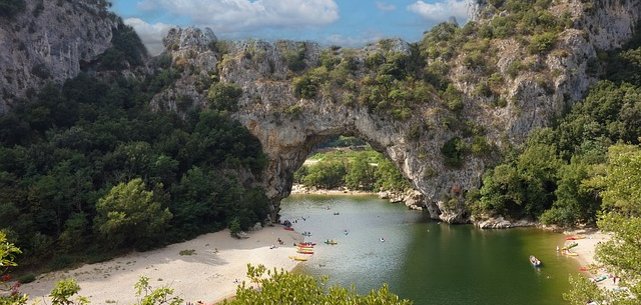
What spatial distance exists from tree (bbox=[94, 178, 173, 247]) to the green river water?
14.8m

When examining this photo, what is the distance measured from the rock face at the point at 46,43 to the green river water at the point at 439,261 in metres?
39.6

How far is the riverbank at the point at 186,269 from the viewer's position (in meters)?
36.2

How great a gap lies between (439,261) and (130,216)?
93.6 ft

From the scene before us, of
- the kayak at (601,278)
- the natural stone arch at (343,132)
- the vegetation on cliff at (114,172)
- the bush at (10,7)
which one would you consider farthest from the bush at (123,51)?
the kayak at (601,278)

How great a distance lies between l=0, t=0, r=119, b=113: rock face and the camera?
60.7m

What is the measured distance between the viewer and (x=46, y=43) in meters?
66.6

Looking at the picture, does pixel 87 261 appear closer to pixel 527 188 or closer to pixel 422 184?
pixel 422 184

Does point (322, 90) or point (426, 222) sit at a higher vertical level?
point (322, 90)

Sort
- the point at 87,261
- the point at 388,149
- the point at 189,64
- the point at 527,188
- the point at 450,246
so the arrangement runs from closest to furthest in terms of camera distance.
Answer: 1. the point at 87,261
2. the point at 450,246
3. the point at 527,188
4. the point at 388,149
5. the point at 189,64

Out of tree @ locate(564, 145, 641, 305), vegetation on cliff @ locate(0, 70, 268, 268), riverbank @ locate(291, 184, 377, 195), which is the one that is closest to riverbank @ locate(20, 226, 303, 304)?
vegetation on cliff @ locate(0, 70, 268, 268)

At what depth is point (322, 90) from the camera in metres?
68.0

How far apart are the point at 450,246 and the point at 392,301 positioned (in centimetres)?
3972

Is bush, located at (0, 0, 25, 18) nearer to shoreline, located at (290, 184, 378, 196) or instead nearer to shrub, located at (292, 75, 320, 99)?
shrub, located at (292, 75, 320, 99)

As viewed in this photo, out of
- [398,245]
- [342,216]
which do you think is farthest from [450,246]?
[342,216]
